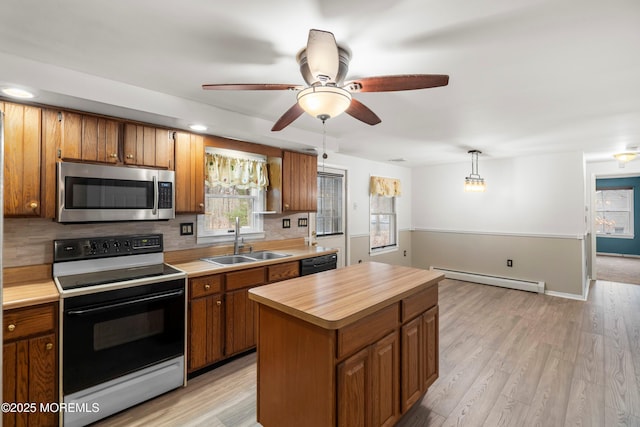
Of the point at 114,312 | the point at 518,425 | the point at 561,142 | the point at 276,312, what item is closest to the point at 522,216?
the point at 561,142

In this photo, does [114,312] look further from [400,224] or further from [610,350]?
[400,224]

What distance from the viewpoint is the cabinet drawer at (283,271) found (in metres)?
2.89

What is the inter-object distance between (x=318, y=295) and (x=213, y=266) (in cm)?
130

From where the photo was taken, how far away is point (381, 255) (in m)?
5.54

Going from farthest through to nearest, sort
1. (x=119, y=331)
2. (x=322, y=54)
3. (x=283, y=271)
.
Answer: (x=283, y=271) → (x=119, y=331) → (x=322, y=54)

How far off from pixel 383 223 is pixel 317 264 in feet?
9.33

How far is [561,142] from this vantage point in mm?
3875

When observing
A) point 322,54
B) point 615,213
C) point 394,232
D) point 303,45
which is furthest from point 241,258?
point 615,213

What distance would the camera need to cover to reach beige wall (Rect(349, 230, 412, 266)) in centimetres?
500

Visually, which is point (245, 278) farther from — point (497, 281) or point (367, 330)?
point (497, 281)

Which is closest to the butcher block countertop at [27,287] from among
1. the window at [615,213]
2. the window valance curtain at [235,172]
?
the window valance curtain at [235,172]

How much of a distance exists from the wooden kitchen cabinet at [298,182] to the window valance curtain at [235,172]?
0.26 meters

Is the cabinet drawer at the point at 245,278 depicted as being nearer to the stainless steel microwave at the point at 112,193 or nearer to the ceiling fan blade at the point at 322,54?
the stainless steel microwave at the point at 112,193

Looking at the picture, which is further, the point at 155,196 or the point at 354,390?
the point at 155,196
